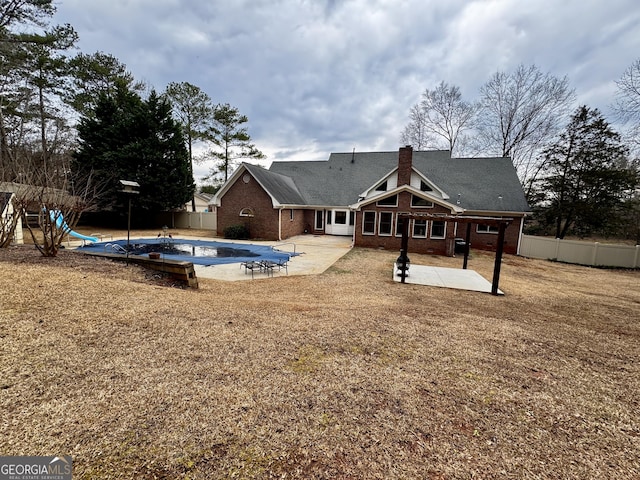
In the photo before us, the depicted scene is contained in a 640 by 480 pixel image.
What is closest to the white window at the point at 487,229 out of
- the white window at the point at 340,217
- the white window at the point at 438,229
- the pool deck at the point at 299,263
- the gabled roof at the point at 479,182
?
the gabled roof at the point at 479,182

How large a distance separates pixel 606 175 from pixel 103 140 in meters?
39.1

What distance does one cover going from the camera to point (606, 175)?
1961 cm

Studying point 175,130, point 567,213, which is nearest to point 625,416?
point 567,213

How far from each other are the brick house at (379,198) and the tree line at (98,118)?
8566 mm

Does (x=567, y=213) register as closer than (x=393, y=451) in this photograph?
No

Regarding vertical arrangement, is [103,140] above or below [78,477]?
above

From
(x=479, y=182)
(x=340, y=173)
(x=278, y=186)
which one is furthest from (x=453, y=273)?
(x=340, y=173)

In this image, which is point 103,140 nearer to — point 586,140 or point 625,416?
point 625,416

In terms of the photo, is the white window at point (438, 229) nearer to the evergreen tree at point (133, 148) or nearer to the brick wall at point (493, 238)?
the brick wall at point (493, 238)

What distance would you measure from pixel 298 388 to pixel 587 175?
27.2m

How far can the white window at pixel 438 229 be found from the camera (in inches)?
615

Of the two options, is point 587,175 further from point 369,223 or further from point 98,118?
point 98,118

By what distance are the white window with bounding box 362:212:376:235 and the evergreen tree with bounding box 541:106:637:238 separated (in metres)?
15.9
